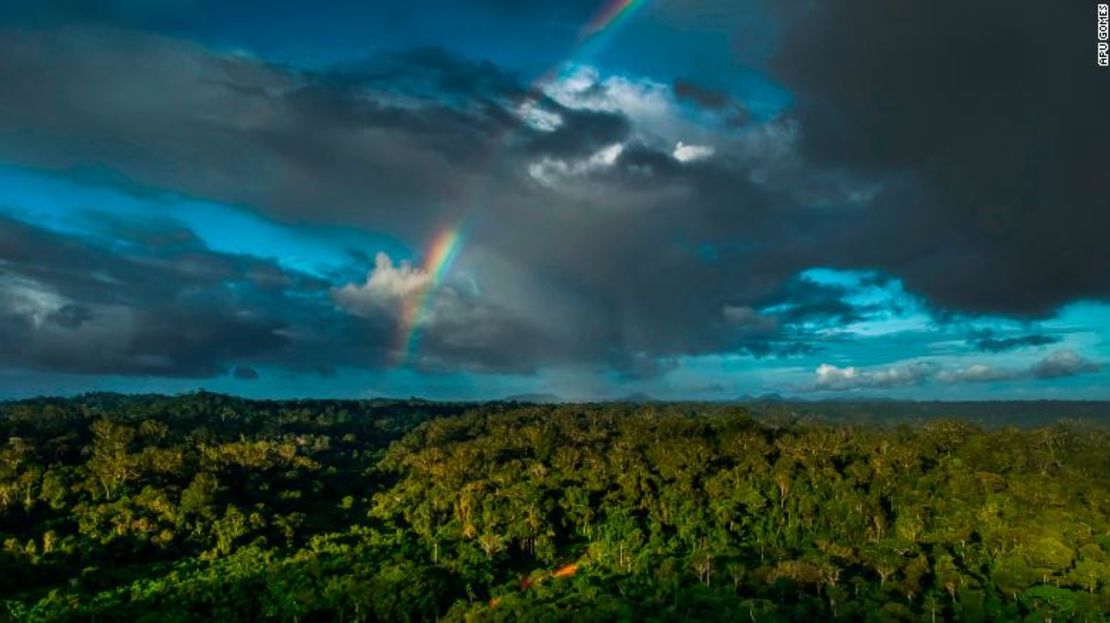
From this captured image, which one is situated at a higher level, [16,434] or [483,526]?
[16,434]

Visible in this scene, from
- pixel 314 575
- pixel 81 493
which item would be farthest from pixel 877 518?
pixel 81 493

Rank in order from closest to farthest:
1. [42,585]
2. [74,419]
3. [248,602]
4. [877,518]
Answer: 1. [248,602]
2. [42,585]
3. [877,518]
4. [74,419]

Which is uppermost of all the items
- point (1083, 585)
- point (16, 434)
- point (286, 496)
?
point (16, 434)

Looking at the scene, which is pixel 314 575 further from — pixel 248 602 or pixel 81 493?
pixel 81 493

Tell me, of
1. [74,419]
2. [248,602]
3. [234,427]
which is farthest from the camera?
[234,427]

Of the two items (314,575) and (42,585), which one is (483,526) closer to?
(314,575)

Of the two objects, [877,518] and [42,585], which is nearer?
[42,585]
